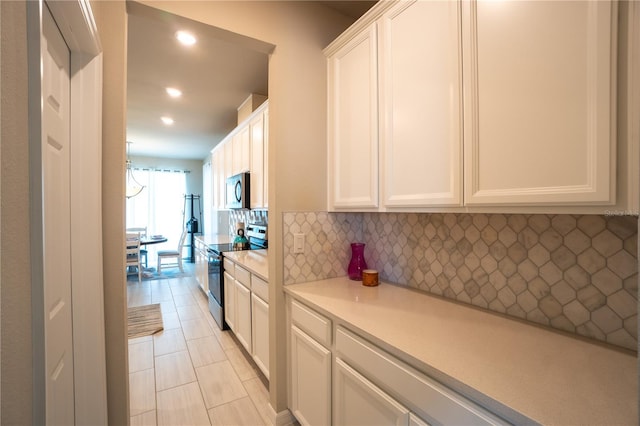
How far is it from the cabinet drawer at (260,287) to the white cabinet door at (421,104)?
1.07 meters

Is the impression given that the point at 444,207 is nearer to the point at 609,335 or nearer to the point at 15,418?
the point at 609,335

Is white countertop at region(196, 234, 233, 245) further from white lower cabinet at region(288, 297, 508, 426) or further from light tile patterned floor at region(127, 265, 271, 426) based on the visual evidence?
white lower cabinet at region(288, 297, 508, 426)

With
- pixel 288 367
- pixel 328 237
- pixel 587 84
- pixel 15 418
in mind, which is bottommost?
pixel 288 367

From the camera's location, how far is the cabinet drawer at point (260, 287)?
78.4 inches

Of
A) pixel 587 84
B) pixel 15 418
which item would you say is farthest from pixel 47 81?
pixel 587 84

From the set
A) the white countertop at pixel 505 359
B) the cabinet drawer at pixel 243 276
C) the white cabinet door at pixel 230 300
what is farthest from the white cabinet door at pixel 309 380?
the white cabinet door at pixel 230 300

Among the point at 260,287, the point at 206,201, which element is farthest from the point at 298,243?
the point at 206,201

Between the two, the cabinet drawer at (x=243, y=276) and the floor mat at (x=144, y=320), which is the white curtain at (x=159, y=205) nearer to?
the floor mat at (x=144, y=320)

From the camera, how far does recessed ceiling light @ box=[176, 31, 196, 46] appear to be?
2115 mm

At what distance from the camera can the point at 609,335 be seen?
1001 millimetres

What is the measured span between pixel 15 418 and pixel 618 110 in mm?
1418

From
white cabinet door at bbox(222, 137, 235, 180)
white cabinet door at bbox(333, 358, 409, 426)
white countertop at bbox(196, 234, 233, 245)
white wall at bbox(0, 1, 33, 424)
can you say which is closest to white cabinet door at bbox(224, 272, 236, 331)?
white countertop at bbox(196, 234, 233, 245)

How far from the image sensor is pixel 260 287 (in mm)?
2094

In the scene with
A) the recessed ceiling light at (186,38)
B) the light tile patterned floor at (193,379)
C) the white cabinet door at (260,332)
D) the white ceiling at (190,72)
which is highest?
the white ceiling at (190,72)
